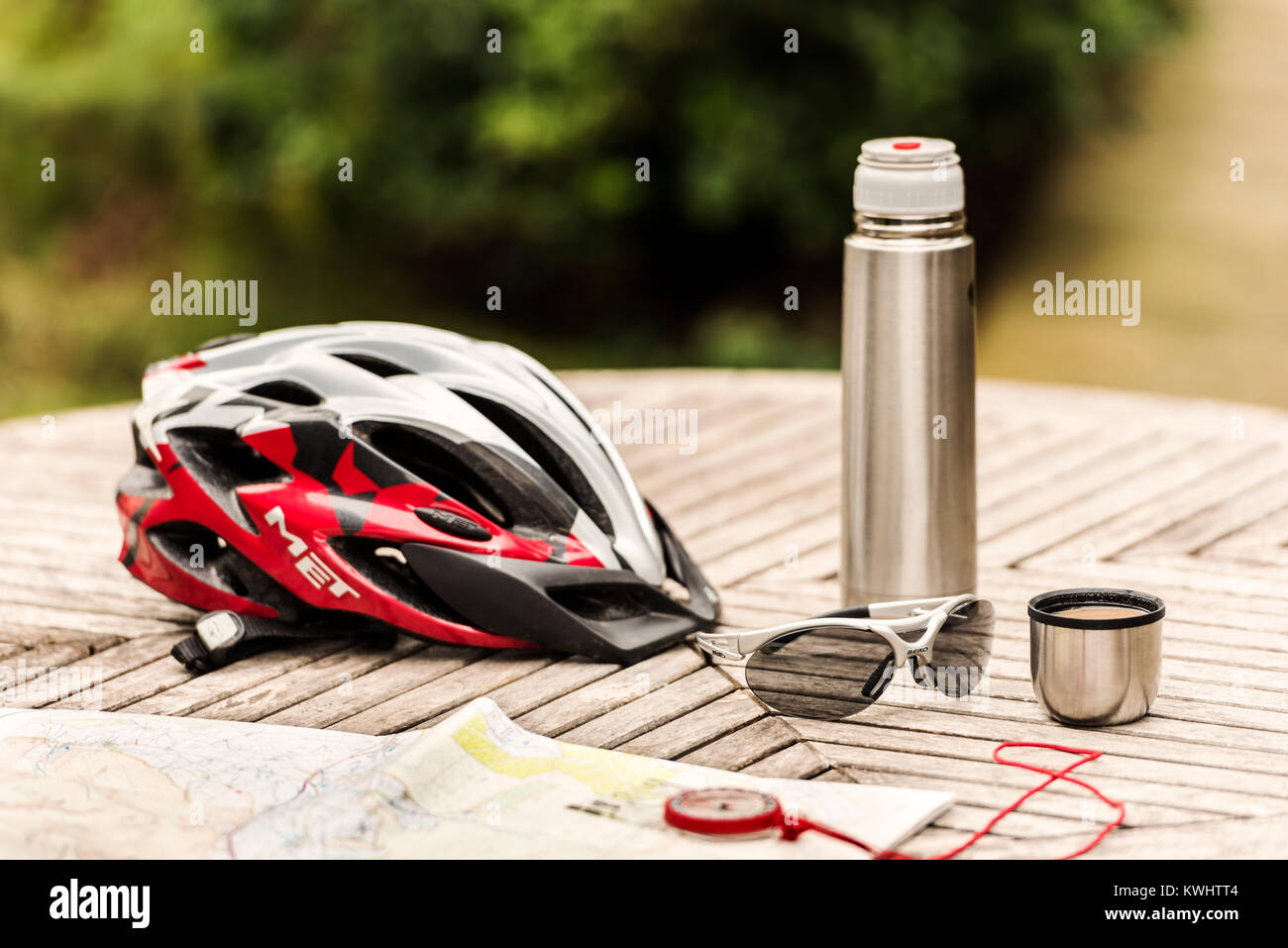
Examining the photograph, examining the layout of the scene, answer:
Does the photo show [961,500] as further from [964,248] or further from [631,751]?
[631,751]

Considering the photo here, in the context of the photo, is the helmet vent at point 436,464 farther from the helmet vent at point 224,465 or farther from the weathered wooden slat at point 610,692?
the weathered wooden slat at point 610,692

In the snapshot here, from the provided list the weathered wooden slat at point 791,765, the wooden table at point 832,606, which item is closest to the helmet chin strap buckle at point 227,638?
the wooden table at point 832,606

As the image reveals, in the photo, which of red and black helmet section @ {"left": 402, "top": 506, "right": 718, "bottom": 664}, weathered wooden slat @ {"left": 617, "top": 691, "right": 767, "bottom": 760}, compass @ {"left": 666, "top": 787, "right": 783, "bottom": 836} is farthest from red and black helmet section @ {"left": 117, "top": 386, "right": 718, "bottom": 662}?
compass @ {"left": 666, "top": 787, "right": 783, "bottom": 836}

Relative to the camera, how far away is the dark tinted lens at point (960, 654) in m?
2.39

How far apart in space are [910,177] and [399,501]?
0.97 m

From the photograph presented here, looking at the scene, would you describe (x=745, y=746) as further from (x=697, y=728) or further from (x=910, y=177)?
(x=910, y=177)

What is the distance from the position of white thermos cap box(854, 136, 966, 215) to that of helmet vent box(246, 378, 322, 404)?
0.98m

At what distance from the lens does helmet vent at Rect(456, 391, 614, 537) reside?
2742 mm

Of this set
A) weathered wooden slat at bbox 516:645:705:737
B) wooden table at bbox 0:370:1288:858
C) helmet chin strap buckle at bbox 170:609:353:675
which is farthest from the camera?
helmet chin strap buckle at bbox 170:609:353:675

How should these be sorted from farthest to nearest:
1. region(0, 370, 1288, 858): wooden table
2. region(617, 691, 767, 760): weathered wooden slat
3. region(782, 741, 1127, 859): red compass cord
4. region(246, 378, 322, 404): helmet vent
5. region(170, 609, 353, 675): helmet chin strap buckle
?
region(246, 378, 322, 404): helmet vent < region(170, 609, 353, 675): helmet chin strap buckle < region(617, 691, 767, 760): weathered wooden slat < region(0, 370, 1288, 858): wooden table < region(782, 741, 1127, 859): red compass cord

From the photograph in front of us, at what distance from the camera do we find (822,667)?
2.38 metres

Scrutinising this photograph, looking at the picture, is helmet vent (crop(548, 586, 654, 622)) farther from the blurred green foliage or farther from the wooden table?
the blurred green foliage

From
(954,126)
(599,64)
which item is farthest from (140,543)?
(954,126)

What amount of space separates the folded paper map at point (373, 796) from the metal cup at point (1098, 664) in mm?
356
